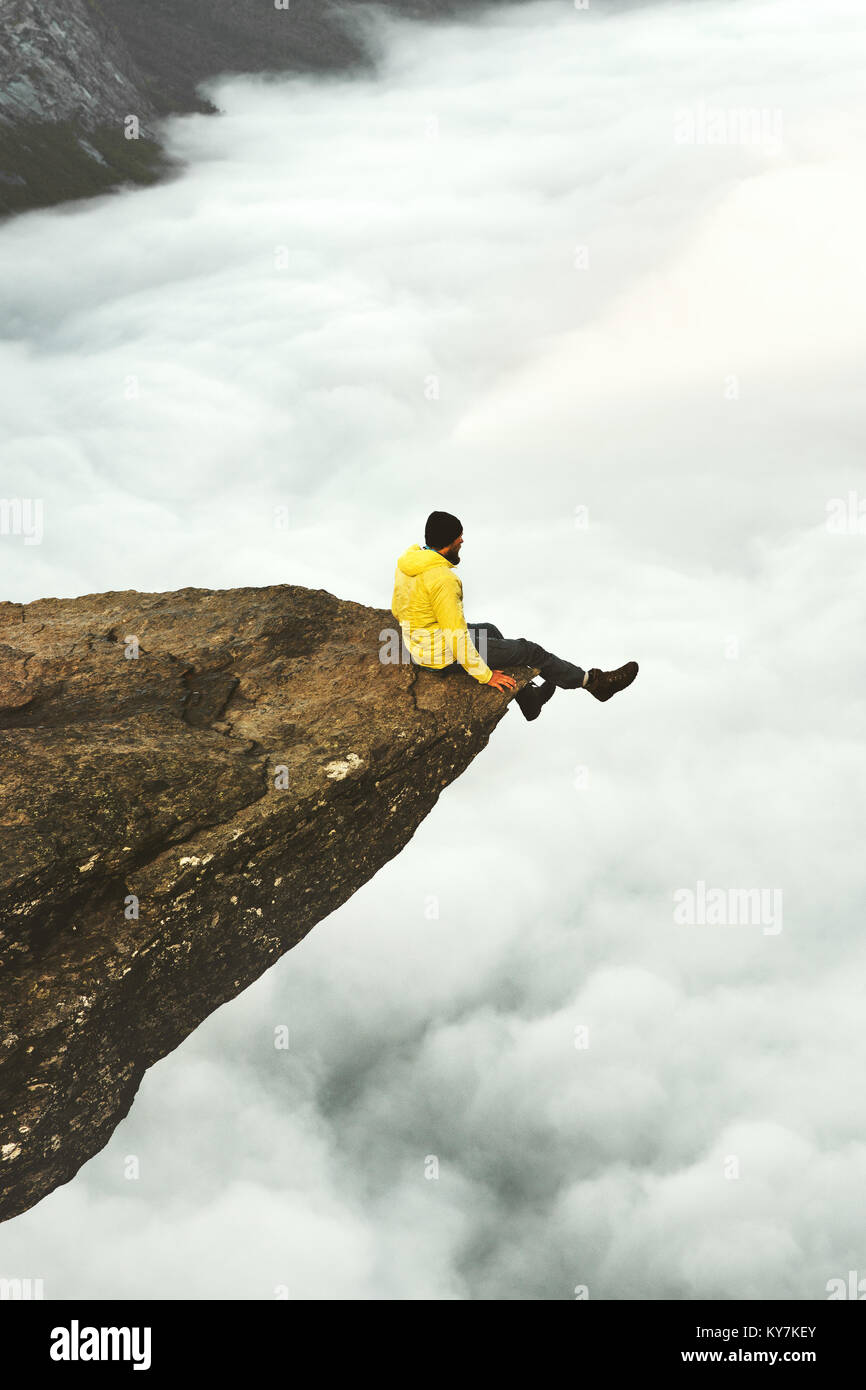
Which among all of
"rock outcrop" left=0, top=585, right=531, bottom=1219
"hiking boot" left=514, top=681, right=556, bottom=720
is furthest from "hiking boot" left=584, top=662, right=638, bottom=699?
"rock outcrop" left=0, top=585, right=531, bottom=1219

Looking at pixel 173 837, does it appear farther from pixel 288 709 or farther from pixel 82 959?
pixel 288 709

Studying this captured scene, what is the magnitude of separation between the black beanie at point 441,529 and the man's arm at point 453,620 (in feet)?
1.37

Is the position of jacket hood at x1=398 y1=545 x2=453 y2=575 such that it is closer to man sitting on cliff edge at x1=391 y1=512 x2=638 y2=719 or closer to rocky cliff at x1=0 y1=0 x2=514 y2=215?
man sitting on cliff edge at x1=391 y1=512 x2=638 y2=719

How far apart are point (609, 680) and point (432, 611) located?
3442 millimetres

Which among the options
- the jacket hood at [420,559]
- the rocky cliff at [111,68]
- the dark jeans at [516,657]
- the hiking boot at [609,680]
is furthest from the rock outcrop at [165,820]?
the rocky cliff at [111,68]

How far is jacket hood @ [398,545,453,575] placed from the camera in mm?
13578

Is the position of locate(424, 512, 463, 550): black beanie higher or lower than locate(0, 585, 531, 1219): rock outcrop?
higher

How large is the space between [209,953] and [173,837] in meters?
1.67

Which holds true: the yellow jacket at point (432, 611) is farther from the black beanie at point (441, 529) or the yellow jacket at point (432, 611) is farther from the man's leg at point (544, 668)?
the man's leg at point (544, 668)

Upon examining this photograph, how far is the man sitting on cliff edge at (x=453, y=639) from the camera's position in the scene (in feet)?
44.6

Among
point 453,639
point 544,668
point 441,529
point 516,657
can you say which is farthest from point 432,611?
point 544,668

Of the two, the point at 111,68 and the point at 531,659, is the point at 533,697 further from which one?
Answer: the point at 111,68

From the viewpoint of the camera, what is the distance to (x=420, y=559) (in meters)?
13.6

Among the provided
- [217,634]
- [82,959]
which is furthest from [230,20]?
[82,959]
